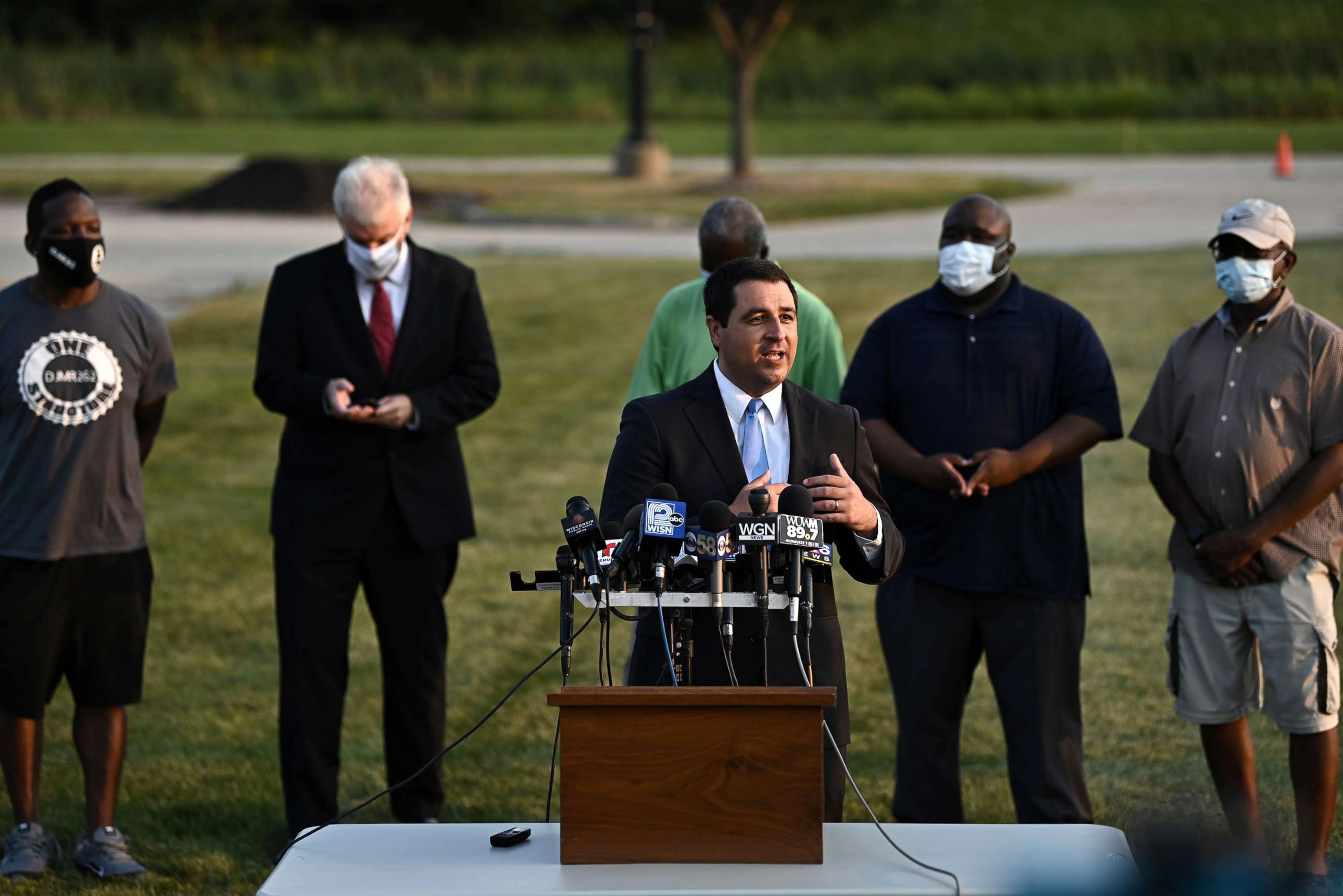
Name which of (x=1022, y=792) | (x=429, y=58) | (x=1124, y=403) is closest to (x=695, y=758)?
(x=1022, y=792)

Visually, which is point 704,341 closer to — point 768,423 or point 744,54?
point 768,423

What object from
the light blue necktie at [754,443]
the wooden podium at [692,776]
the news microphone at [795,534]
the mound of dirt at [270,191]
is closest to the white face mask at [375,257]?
the light blue necktie at [754,443]

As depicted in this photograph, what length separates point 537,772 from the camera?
706 centimetres

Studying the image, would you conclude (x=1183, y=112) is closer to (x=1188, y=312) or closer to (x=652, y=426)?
(x=1188, y=312)

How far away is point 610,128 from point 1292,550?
43.0 metres

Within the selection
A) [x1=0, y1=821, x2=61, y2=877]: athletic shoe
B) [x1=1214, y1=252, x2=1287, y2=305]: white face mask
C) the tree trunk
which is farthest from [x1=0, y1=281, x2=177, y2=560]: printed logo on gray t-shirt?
the tree trunk

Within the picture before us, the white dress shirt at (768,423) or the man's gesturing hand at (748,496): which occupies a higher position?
the white dress shirt at (768,423)

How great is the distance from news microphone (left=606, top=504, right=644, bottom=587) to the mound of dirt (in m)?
23.6

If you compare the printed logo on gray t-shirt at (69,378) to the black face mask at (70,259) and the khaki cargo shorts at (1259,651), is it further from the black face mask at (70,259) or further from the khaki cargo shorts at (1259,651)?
the khaki cargo shorts at (1259,651)

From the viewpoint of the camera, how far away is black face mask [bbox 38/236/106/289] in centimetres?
568

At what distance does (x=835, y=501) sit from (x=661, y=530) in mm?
468

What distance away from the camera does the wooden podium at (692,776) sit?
137 inches

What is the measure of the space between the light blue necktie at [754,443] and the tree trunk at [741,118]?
82.3ft

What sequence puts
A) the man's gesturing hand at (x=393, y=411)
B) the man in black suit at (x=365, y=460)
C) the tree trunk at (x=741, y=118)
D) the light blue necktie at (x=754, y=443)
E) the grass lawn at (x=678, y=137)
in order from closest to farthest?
the light blue necktie at (x=754, y=443), the man's gesturing hand at (x=393, y=411), the man in black suit at (x=365, y=460), the tree trunk at (x=741, y=118), the grass lawn at (x=678, y=137)
